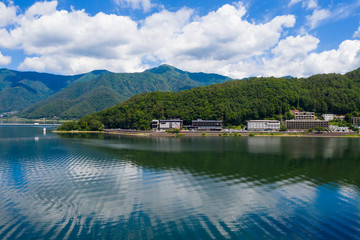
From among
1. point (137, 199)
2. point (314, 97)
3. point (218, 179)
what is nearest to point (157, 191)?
point (137, 199)

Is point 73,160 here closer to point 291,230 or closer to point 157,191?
point 157,191

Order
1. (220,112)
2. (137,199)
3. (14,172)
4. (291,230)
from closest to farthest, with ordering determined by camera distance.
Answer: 1. (291,230)
2. (137,199)
3. (14,172)
4. (220,112)

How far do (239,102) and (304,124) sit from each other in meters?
35.6

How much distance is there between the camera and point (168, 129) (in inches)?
3910

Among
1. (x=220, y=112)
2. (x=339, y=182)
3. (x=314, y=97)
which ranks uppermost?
(x=314, y=97)

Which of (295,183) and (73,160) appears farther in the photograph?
(73,160)

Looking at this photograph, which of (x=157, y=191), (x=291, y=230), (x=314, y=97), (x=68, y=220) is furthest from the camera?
(x=314, y=97)

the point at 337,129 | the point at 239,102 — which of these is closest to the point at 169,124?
the point at 239,102

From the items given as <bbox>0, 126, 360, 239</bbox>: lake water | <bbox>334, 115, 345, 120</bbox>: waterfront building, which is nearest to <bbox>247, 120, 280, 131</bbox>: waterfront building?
<bbox>334, 115, 345, 120</bbox>: waterfront building

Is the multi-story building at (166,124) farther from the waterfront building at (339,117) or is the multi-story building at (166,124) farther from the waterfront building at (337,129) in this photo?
the waterfront building at (339,117)

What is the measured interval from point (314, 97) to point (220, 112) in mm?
64064

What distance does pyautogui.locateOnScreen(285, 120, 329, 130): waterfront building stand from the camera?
100281mm

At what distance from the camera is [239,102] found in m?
124

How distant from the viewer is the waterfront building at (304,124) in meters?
100
